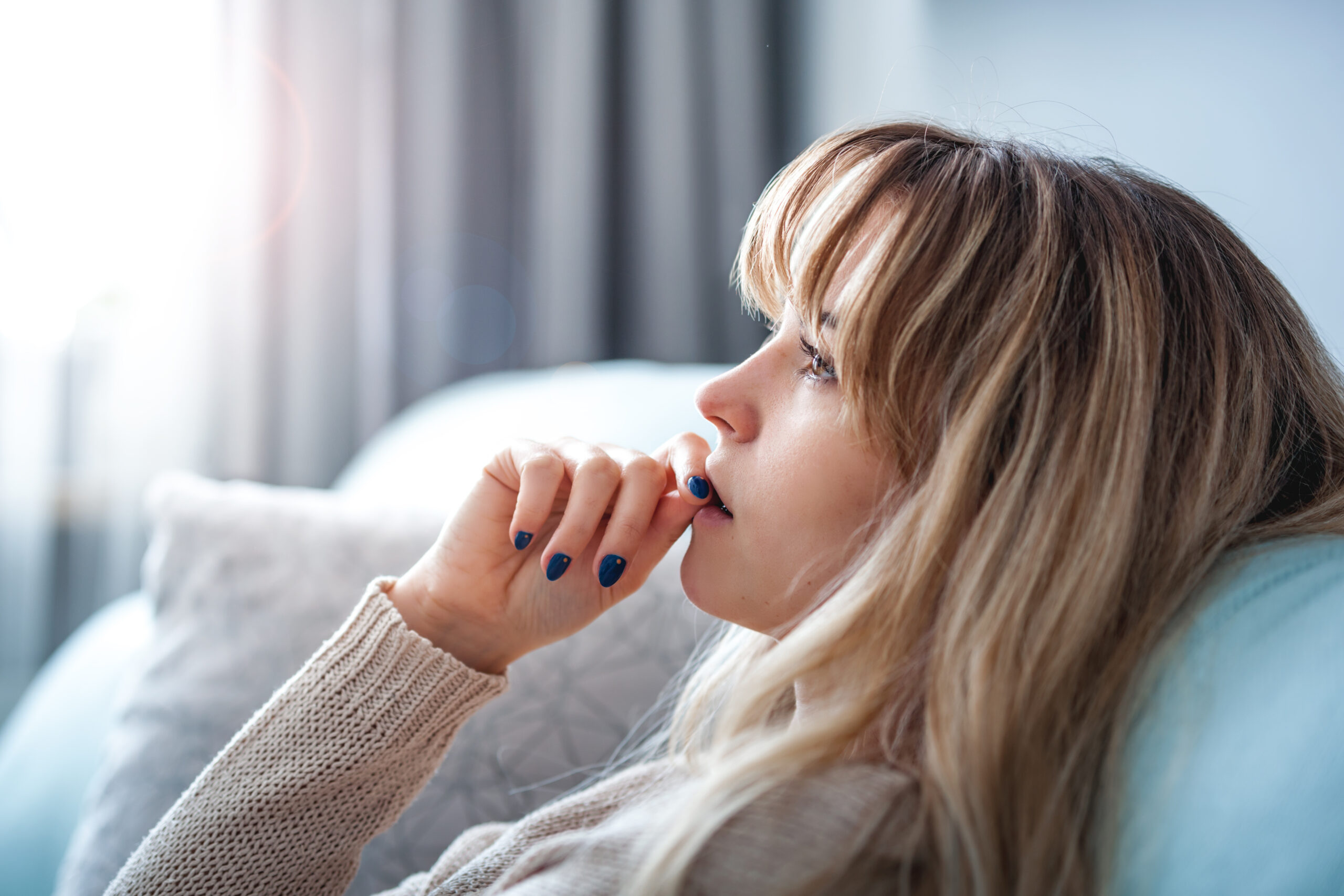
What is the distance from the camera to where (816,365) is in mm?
654

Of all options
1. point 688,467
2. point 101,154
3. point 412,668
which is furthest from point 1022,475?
point 101,154

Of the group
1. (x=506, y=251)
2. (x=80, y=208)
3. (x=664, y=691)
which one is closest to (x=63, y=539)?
(x=80, y=208)

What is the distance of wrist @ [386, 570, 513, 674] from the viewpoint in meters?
0.83

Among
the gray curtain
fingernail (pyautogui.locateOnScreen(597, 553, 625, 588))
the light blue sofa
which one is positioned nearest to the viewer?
the light blue sofa

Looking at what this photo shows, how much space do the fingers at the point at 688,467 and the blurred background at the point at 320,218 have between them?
3.69 ft

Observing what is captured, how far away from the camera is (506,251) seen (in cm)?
202

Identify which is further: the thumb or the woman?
the thumb

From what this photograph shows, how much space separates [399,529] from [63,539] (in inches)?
56.5

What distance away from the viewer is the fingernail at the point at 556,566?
29.9 inches

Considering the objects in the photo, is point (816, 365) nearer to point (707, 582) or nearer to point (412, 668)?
point (707, 582)

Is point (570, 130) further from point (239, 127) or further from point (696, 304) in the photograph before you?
point (239, 127)

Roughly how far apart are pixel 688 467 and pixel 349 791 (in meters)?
0.40

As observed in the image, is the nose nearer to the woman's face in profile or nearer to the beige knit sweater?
the woman's face in profile

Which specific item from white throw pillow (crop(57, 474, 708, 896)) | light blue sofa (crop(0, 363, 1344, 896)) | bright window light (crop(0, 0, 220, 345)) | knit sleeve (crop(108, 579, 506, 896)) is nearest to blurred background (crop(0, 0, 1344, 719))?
bright window light (crop(0, 0, 220, 345))
